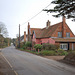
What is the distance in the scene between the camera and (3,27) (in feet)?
222

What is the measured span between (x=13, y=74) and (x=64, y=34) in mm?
29452

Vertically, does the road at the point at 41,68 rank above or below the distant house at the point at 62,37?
below

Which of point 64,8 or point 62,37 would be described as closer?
point 64,8

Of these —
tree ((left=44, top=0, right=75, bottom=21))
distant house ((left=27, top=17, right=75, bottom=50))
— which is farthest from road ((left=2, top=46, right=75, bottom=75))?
distant house ((left=27, top=17, right=75, bottom=50))

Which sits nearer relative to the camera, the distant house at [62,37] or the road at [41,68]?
the road at [41,68]

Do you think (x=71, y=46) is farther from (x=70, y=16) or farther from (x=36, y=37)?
(x=70, y=16)

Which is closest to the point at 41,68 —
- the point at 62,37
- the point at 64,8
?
the point at 64,8

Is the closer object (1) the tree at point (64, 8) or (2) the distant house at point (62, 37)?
(1) the tree at point (64, 8)

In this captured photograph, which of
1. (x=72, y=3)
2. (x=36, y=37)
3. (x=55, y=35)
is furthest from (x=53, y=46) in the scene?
(x=72, y=3)

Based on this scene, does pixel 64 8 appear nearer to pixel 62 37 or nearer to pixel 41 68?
pixel 41 68

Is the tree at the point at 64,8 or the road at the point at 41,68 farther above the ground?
the tree at the point at 64,8

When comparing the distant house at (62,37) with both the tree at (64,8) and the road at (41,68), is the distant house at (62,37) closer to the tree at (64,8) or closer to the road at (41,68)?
the road at (41,68)

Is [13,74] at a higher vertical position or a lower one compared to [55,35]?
lower

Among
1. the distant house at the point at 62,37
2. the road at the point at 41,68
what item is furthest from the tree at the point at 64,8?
the distant house at the point at 62,37
